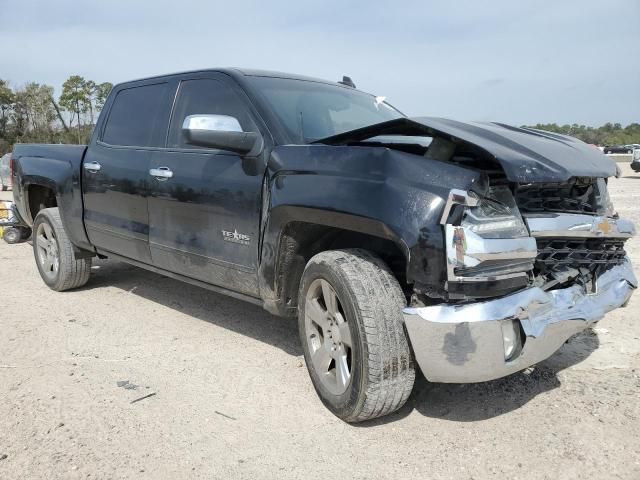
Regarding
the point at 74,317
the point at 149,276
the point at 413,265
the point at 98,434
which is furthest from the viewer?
the point at 149,276

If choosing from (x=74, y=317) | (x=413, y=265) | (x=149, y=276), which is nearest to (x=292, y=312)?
(x=413, y=265)

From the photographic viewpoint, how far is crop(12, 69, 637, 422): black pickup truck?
2.38 meters

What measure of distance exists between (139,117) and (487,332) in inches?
128

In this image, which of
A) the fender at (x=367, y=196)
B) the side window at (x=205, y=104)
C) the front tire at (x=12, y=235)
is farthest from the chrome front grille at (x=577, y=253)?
the front tire at (x=12, y=235)

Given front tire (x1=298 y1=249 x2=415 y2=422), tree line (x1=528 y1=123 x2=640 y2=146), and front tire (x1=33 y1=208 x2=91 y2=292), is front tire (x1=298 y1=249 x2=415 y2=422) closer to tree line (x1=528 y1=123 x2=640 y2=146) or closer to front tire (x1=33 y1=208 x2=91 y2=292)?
front tire (x1=33 y1=208 x2=91 y2=292)

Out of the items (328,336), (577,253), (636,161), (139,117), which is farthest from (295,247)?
(636,161)

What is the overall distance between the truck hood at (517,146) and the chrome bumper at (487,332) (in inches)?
20.4

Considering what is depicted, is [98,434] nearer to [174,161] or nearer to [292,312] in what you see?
[292,312]

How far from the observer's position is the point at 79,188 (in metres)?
4.90

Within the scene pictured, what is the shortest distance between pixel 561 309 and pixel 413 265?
0.73 metres

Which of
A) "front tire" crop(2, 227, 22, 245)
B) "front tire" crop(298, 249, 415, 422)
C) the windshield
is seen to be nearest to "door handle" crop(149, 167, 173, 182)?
the windshield

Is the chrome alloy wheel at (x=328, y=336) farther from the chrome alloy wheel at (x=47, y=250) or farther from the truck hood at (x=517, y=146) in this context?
the chrome alloy wheel at (x=47, y=250)

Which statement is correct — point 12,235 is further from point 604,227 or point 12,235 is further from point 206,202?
point 604,227

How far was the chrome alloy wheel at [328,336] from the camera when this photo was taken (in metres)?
2.84
